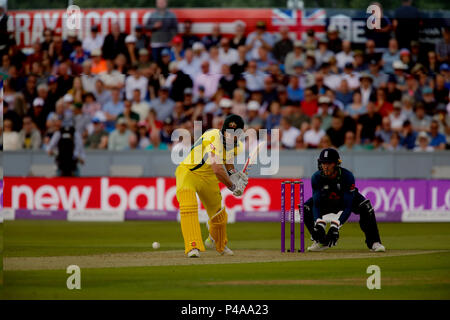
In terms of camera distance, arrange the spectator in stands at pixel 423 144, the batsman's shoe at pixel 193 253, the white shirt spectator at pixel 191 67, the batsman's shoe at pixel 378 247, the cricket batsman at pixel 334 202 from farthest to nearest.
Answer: the white shirt spectator at pixel 191 67 < the spectator in stands at pixel 423 144 < the batsman's shoe at pixel 378 247 < the cricket batsman at pixel 334 202 < the batsman's shoe at pixel 193 253

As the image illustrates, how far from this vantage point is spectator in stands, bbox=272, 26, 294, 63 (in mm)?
26391

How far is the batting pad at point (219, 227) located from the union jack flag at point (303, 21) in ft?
47.6

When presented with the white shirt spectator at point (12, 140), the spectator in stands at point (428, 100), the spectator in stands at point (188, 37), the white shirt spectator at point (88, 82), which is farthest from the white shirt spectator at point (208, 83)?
the spectator in stands at point (428, 100)

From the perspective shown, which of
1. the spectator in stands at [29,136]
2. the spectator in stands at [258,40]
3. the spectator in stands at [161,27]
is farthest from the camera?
the spectator in stands at [161,27]

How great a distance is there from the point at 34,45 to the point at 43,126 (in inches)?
144

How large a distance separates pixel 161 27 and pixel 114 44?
1.67 meters

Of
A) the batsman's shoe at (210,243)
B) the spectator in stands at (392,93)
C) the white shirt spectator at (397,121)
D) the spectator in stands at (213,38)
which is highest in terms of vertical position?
the spectator in stands at (213,38)

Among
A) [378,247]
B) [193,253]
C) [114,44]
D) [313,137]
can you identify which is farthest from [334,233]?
[114,44]

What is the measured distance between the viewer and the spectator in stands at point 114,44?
2722 centimetres

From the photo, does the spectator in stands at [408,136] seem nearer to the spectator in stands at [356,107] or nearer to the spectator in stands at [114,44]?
the spectator in stands at [356,107]

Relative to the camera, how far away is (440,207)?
2266cm

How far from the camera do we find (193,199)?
13.4 meters

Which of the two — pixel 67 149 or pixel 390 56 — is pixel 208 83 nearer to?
pixel 67 149
